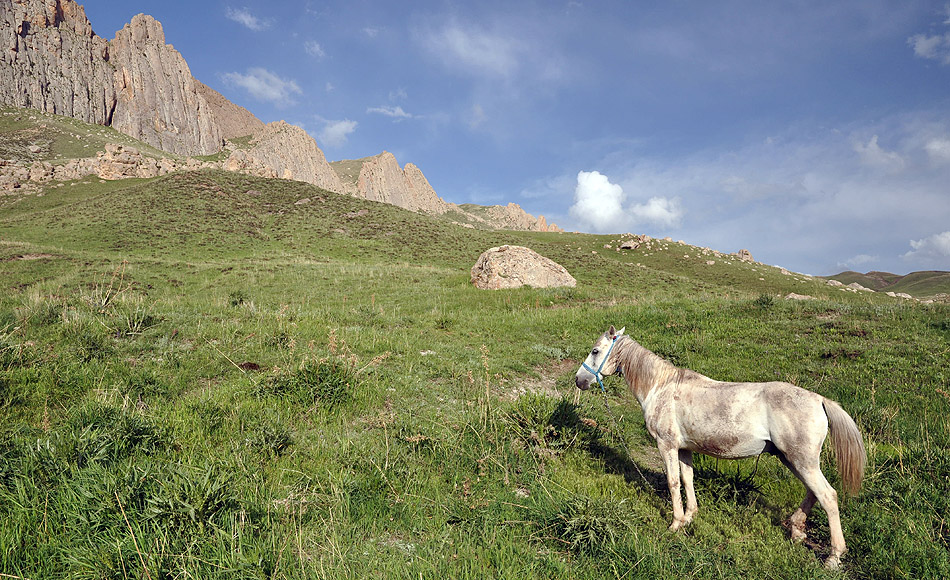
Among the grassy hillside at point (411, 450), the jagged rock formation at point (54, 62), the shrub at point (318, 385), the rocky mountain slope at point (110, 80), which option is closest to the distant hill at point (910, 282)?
the grassy hillside at point (411, 450)

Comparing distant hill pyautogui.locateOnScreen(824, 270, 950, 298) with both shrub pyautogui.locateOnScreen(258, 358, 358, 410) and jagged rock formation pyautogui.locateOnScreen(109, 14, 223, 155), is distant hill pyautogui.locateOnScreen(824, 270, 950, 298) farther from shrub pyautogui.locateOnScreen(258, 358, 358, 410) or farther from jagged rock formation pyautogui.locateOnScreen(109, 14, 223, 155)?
jagged rock formation pyautogui.locateOnScreen(109, 14, 223, 155)

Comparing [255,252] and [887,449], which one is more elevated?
[255,252]

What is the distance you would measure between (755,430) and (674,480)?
1.08m

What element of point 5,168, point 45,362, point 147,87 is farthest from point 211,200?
point 147,87

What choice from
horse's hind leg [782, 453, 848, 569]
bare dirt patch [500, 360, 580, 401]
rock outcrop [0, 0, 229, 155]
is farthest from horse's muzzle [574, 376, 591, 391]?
rock outcrop [0, 0, 229, 155]

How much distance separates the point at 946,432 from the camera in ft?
19.8

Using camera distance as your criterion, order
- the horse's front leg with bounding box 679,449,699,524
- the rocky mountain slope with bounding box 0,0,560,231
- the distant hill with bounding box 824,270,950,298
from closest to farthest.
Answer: the horse's front leg with bounding box 679,449,699,524 → the distant hill with bounding box 824,270,950,298 → the rocky mountain slope with bounding box 0,0,560,231

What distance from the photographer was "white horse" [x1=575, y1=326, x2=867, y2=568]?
401 cm

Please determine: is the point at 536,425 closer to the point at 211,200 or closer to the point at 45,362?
the point at 45,362

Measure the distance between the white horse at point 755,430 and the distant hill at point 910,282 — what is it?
121m

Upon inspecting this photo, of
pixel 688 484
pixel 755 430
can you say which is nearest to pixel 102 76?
pixel 688 484

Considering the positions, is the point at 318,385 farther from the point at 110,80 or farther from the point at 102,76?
the point at 110,80

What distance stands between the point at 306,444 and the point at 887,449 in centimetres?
883

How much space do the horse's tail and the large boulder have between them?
18.8 m
